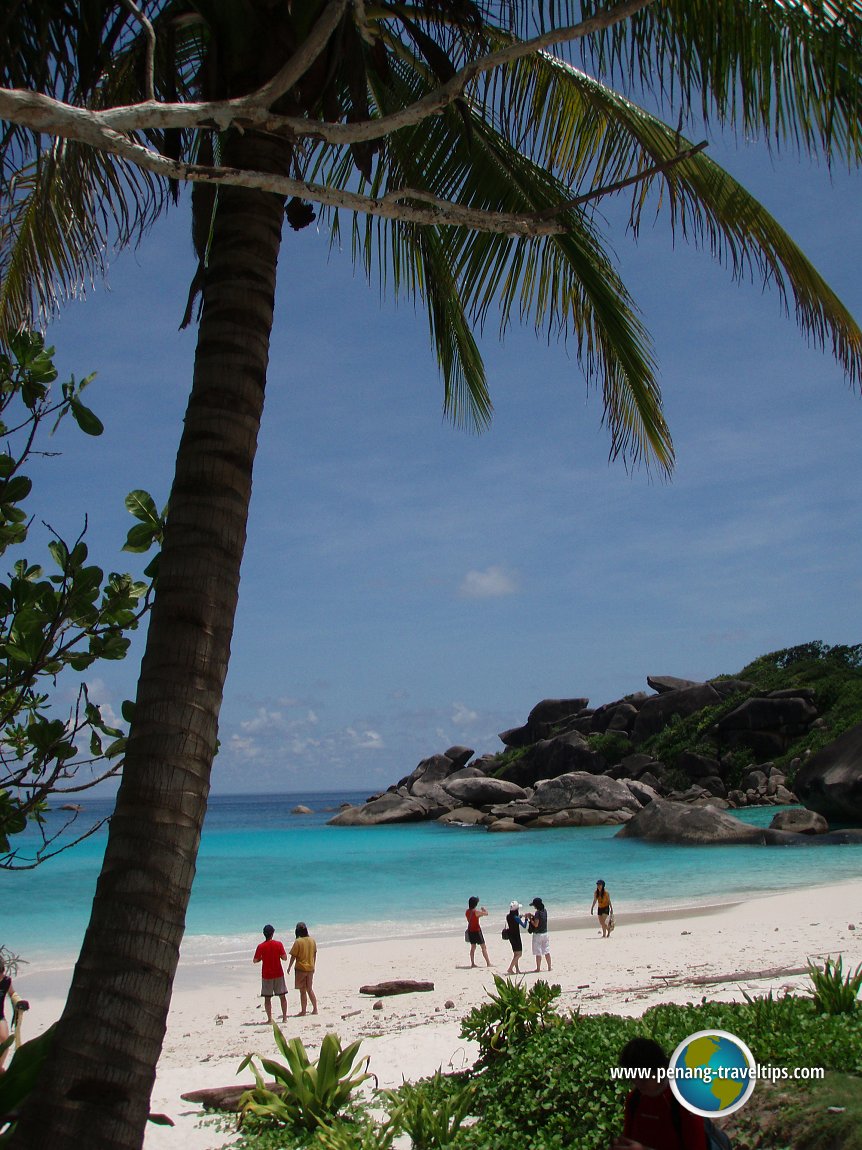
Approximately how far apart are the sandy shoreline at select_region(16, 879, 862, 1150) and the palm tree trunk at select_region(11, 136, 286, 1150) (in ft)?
12.8

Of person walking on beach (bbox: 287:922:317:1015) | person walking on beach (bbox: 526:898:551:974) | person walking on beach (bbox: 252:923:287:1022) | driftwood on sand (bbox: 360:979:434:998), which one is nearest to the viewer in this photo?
person walking on beach (bbox: 252:923:287:1022)

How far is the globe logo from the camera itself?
410 cm

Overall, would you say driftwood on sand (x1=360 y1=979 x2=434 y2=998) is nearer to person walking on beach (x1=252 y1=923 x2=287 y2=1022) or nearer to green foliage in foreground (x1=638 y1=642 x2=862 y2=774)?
person walking on beach (x1=252 y1=923 x2=287 y2=1022)

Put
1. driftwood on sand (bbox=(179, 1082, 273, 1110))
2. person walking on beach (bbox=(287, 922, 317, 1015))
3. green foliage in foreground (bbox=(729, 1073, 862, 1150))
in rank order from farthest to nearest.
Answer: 1. person walking on beach (bbox=(287, 922, 317, 1015))
2. driftwood on sand (bbox=(179, 1082, 273, 1110))
3. green foliage in foreground (bbox=(729, 1073, 862, 1150))

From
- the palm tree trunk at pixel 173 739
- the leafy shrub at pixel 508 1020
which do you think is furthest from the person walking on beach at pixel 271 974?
the palm tree trunk at pixel 173 739

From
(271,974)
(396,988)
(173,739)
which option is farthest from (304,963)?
(173,739)

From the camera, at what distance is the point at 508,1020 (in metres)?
6.03

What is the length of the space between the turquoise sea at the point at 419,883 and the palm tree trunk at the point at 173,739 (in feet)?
59.9

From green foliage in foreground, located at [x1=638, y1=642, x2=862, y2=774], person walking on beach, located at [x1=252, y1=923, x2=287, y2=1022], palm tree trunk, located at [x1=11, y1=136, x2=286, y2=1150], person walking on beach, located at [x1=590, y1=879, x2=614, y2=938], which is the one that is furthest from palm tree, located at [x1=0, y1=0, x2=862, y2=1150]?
green foliage in foreground, located at [x1=638, y1=642, x2=862, y2=774]

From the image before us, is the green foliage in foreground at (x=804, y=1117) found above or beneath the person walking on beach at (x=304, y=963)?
above

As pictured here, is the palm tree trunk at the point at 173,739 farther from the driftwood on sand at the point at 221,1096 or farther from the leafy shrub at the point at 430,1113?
the driftwood on sand at the point at 221,1096

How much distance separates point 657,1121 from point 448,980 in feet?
39.8

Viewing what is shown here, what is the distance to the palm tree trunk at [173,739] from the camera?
Answer: 2.66m

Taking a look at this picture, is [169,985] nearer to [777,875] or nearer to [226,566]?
[226,566]
